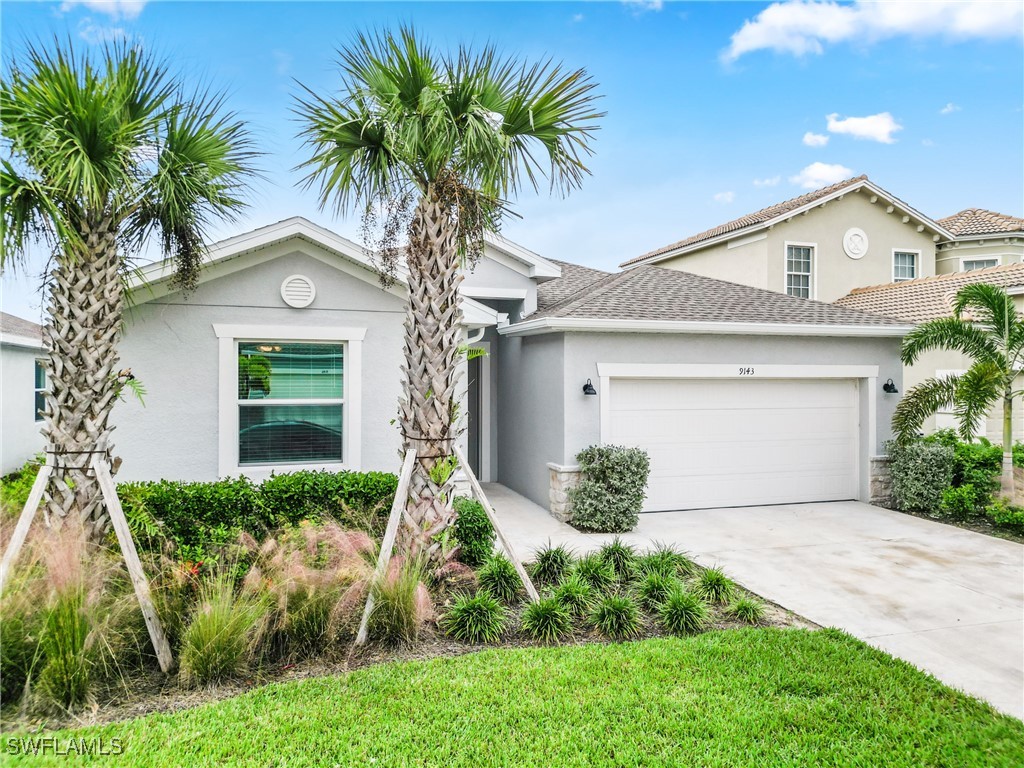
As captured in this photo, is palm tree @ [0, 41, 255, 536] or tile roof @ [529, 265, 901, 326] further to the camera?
tile roof @ [529, 265, 901, 326]

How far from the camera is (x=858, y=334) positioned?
441 inches

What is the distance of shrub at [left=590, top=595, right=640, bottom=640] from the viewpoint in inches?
212

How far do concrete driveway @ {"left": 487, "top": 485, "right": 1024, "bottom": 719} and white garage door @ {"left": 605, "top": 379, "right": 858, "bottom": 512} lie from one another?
37cm

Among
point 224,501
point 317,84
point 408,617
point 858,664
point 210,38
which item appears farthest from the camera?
point 210,38

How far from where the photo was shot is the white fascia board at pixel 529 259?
12.0 meters

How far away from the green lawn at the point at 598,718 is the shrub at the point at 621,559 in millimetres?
1883

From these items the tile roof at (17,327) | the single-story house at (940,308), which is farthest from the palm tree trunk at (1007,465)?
the tile roof at (17,327)

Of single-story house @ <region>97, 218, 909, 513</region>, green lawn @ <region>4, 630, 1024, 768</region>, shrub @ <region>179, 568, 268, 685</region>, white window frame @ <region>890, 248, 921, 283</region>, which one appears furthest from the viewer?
white window frame @ <region>890, 248, 921, 283</region>

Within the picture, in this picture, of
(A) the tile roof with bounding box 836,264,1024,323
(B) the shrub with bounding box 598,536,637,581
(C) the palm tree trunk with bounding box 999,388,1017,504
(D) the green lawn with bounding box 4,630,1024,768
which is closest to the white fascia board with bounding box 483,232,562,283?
(B) the shrub with bounding box 598,536,637,581

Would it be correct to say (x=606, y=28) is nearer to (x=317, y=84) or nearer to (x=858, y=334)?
(x=317, y=84)

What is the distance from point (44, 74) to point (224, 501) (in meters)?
4.35

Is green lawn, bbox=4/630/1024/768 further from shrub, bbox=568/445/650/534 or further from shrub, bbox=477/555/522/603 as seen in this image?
shrub, bbox=568/445/650/534

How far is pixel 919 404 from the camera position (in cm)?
1078

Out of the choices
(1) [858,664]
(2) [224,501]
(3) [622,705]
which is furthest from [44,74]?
(1) [858,664]
